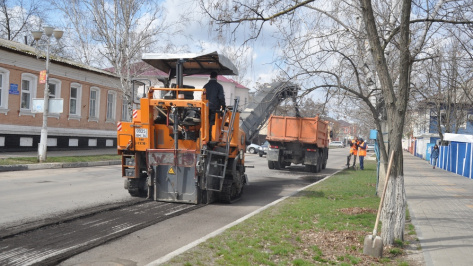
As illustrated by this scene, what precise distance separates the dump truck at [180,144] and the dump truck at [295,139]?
34.8ft

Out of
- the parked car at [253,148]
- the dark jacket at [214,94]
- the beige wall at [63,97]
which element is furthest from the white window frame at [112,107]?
the dark jacket at [214,94]

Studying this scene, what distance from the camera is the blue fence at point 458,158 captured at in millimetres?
23953

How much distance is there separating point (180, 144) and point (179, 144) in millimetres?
24

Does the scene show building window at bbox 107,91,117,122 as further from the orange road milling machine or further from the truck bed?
the orange road milling machine

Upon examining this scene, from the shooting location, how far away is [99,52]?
26125 millimetres

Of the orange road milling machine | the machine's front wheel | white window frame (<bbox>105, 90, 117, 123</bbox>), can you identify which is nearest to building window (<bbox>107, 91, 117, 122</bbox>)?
white window frame (<bbox>105, 90, 117, 123</bbox>)

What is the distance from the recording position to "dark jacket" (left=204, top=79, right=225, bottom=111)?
10555mm

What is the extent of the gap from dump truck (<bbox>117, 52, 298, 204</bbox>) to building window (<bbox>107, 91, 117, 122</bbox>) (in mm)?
20827

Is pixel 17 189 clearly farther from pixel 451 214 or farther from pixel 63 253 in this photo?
pixel 451 214

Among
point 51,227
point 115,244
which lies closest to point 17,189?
point 51,227

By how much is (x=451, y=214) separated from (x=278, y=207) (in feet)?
13.3

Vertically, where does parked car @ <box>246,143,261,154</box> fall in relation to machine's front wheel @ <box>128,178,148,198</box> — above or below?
above

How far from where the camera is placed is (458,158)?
2672 cm

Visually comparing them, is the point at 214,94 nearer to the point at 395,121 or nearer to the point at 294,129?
the point at 395,121
